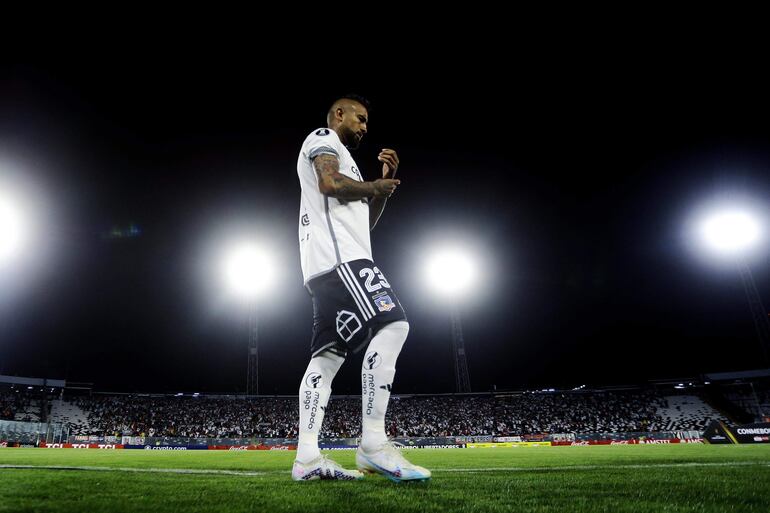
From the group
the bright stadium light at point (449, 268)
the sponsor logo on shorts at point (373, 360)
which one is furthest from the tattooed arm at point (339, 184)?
the bright stadium light at point (449, 268)

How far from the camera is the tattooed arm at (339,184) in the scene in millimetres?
3211

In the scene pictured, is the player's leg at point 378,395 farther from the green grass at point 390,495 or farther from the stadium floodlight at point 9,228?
the stadium floodlight at point 9,228

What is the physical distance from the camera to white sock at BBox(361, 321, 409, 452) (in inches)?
115

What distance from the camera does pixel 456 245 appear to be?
3122cm

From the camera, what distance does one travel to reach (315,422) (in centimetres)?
307

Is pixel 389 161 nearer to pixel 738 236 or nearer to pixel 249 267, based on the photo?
pixel 249 267

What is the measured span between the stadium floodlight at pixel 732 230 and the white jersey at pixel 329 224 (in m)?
32.6

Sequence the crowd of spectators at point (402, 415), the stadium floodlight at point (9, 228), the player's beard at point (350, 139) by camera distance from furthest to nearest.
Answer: the crowd of spectators at point (402, 415)
the stadium floodlight at point (9, 228)
the player's beard at point (350, 139)

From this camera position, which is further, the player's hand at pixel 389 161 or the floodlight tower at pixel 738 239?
the floodlight tower at pixel 738 239

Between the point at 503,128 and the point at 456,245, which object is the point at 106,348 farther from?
the point at 503,128

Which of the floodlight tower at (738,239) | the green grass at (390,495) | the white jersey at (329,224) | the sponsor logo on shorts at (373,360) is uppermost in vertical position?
the floodlight tower at (738,239)

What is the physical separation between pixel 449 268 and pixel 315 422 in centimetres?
2809

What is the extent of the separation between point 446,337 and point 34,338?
36.1 m

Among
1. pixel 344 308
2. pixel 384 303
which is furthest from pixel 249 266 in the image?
pixel 384 303
